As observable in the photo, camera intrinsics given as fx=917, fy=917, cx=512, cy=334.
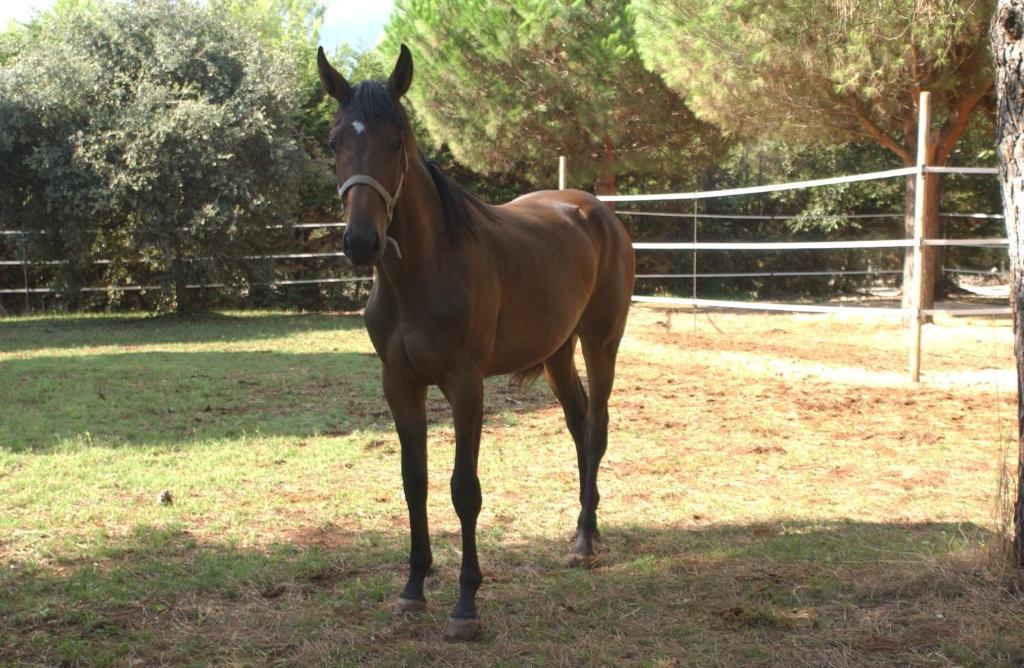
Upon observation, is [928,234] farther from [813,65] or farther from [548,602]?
[548,602]

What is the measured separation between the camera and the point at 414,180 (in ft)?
10.8

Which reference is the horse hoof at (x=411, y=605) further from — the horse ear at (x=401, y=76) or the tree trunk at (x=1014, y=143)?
the tree trunk at (x=1014, y=143)

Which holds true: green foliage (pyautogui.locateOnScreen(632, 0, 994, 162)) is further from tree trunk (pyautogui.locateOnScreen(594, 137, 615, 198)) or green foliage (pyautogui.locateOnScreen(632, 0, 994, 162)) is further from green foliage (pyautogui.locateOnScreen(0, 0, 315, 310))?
green foliage (pyautogui.locateOnScreen(0, 0, 315, 310))

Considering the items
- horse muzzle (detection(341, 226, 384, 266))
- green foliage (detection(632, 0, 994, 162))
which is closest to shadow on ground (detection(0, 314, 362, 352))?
green foliage (detection(632, 0, 994, 162))

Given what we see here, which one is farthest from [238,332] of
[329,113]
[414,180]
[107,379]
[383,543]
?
[414,180]

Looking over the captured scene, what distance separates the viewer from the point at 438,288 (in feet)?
10.5

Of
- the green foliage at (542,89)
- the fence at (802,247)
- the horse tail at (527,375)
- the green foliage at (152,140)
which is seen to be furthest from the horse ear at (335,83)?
the green foliage at (542,89)

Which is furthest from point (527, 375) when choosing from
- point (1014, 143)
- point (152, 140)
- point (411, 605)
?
point (152, 140)

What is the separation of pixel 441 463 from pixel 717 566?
7.15 ft

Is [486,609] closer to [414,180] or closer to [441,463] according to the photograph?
[414,180]

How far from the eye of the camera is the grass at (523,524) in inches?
117

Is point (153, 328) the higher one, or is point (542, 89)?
point (542, 89)

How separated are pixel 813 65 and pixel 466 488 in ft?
29.9

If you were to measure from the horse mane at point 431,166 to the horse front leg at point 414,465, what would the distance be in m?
0.59
